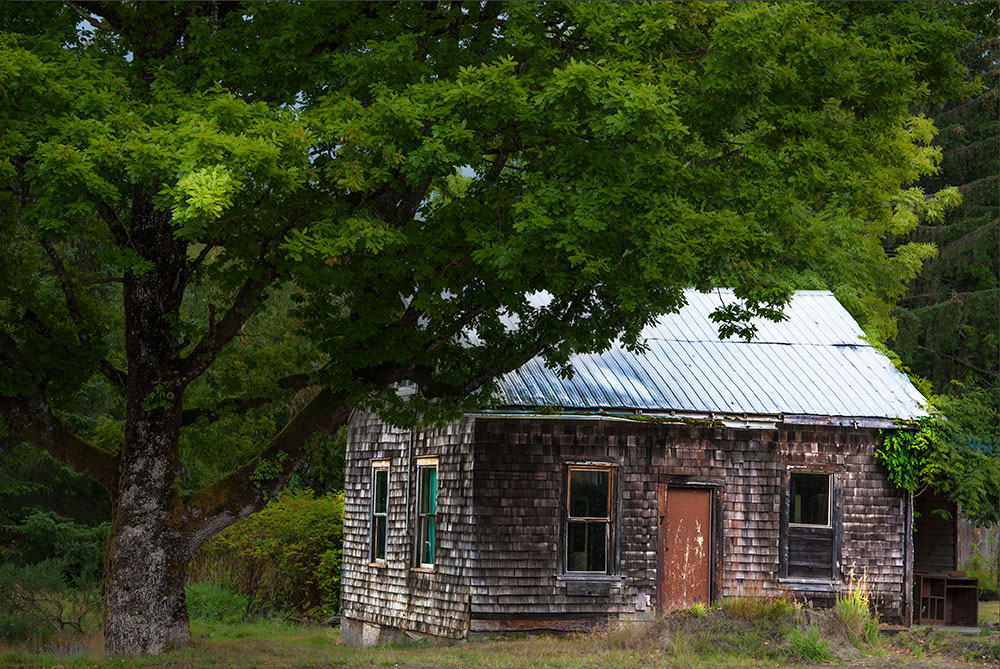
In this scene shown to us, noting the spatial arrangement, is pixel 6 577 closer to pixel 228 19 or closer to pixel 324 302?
pixel 324 302

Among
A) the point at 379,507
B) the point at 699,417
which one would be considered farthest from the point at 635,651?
the point at 379,507

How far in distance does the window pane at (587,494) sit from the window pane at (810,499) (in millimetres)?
3493

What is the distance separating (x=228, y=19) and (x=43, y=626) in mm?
10407

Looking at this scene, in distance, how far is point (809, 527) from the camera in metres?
20.0

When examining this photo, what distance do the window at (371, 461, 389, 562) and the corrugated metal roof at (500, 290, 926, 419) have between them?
4.38 m

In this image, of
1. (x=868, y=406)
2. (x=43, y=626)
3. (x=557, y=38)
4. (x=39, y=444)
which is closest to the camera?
(x=557, y=38)

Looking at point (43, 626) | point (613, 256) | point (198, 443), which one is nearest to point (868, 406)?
point (613, 256)

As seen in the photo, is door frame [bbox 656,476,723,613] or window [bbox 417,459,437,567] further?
window [bbox 417,459,437,567]

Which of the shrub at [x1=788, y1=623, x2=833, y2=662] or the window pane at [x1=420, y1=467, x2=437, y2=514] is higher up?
the window pane at [x1=420, y1=467, x2=437, y2=514]

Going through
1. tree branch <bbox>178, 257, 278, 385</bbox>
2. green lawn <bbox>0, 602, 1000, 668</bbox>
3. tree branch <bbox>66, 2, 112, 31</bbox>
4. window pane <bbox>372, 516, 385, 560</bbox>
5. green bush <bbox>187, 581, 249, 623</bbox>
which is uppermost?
tree branch <bbox>66, 2, 112, 31</bbox>

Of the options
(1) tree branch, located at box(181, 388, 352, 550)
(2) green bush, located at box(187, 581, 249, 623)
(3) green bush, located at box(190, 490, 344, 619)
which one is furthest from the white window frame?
(2) green bush, located at box(187, 581, 249, 623)

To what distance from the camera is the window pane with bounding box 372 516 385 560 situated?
22047 millimetres

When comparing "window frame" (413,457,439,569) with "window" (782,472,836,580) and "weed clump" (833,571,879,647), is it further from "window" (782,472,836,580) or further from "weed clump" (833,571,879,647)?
"weed clump" (833,571,879,647)

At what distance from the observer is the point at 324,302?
15953mm
